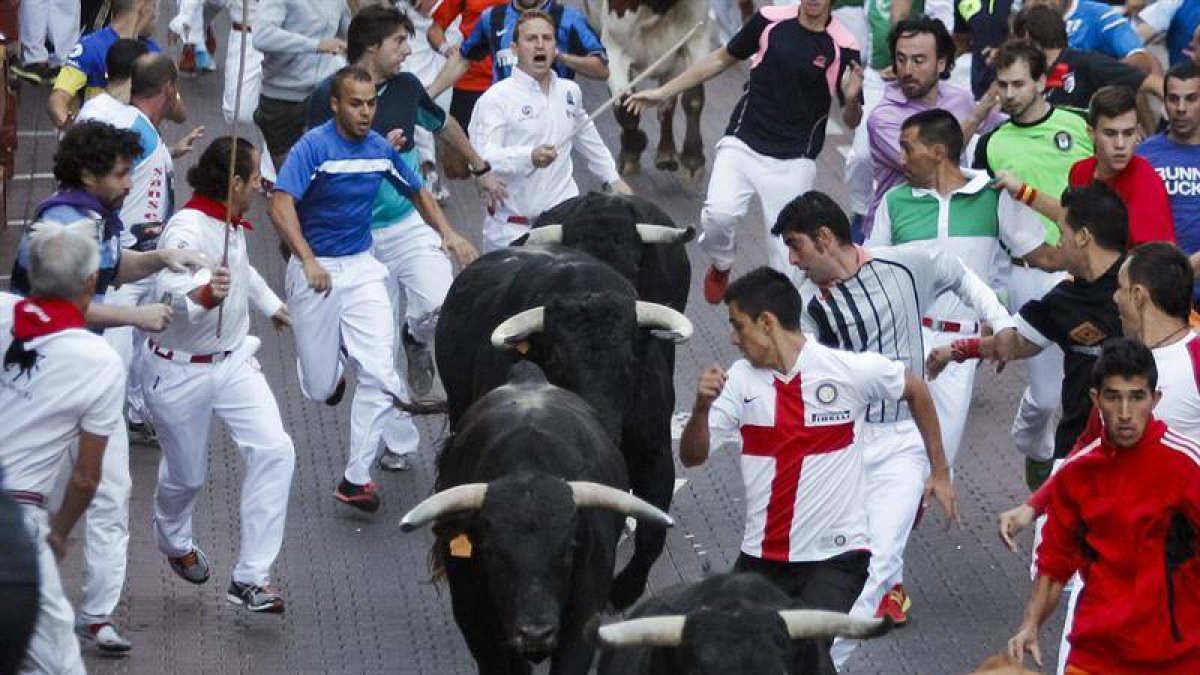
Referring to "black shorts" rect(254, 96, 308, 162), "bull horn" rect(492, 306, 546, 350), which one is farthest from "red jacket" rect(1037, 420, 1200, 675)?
"black shorts" rect(254, 96, 308, 162)

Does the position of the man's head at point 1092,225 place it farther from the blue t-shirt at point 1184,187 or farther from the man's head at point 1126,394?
the blue t-shirt at point 1184,187

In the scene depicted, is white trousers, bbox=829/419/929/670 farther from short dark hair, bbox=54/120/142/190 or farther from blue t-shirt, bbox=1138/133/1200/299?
short dark hair, bbox=54/120/142/190

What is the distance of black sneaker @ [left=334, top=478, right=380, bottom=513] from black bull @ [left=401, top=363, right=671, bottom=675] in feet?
8.05

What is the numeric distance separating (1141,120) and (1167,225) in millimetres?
3652

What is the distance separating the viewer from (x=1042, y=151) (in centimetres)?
1276

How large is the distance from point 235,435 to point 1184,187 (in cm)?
463

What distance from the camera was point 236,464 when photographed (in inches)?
542

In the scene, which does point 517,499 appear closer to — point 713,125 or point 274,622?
point 274,622

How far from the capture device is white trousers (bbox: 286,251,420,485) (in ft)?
41.7

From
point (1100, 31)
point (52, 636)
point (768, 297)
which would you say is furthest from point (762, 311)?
point (1100, 31)

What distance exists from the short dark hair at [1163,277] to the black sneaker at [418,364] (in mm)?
5831

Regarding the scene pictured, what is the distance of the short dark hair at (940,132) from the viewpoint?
38.7ft

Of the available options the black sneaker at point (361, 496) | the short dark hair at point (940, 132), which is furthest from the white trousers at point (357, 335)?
the short dark hair at point (940, 132)

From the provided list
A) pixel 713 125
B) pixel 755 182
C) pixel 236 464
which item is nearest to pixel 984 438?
pixel 755 182
